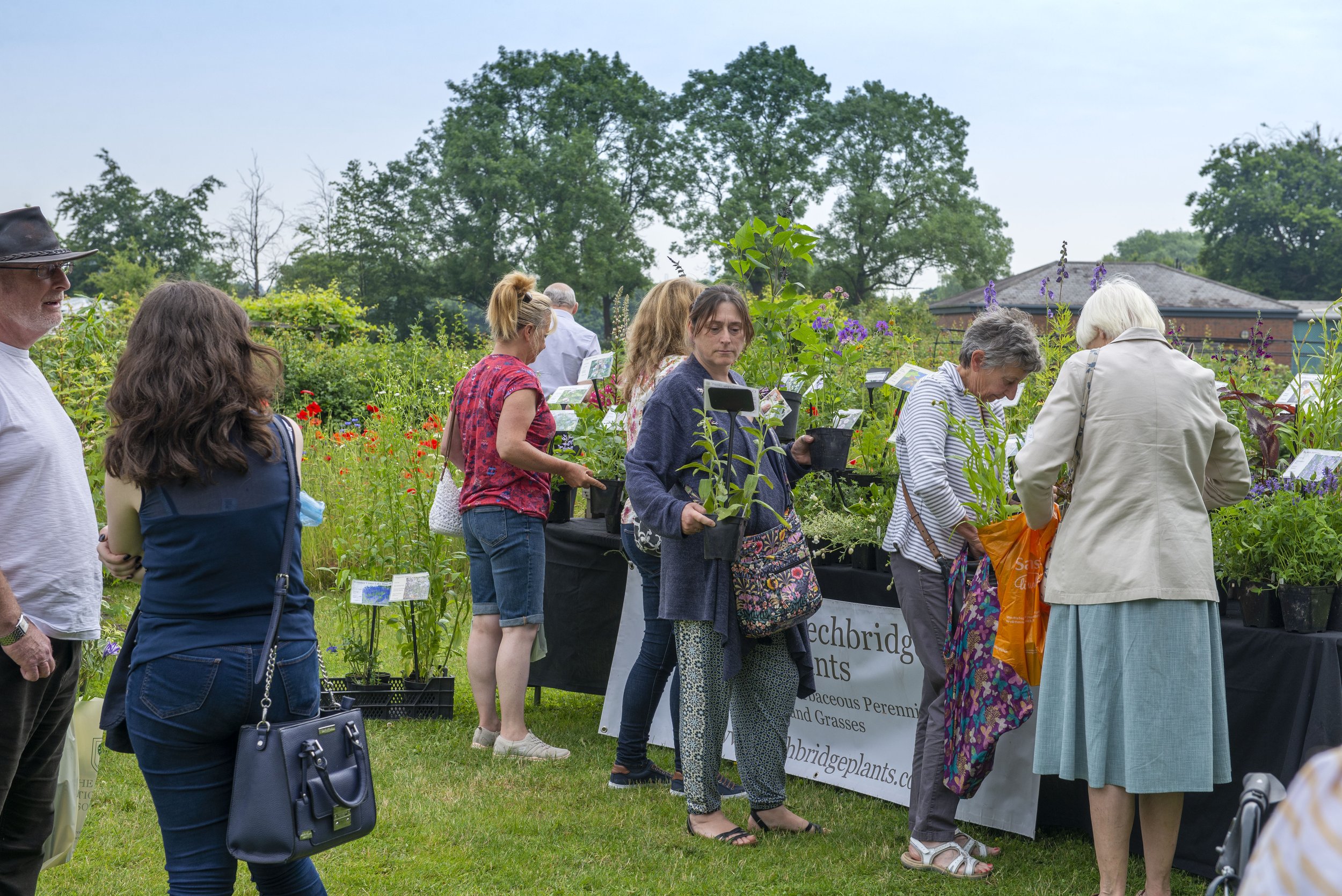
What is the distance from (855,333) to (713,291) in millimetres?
1352

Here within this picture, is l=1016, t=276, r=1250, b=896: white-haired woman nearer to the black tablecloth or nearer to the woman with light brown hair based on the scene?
the woman with light brown hair

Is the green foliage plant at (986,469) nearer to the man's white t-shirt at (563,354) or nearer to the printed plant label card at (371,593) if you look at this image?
the printed plant label card at (371,593)

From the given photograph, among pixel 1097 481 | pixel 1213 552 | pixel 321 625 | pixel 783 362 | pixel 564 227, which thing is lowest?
pixel 321 625

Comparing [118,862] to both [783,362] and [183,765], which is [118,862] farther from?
[783,362]

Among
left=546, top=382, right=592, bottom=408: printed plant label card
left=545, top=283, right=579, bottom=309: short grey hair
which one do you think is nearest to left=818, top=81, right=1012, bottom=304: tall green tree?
left=545, top=283, right=579, bottom=309: short grey hair

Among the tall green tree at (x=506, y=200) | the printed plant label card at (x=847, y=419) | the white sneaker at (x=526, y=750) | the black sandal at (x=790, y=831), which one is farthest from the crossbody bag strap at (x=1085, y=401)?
the tall green tree at (x=506, y=200)

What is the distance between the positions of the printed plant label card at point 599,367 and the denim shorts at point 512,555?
2.51ft

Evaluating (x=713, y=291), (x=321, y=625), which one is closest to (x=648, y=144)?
(x=321, y=625)

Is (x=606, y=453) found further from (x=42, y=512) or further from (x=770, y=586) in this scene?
(x=42, y=512)

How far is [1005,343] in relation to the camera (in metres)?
2.98

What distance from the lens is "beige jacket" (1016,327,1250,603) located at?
2.49 m

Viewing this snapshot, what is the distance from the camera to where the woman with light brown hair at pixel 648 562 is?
12.0 ft

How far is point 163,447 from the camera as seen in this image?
1.86 meters

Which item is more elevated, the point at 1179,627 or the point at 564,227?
the point at 564,227
